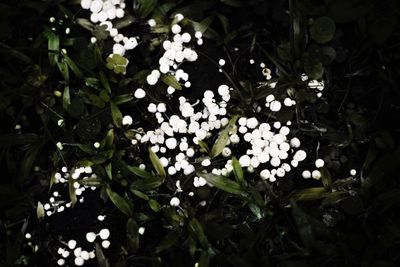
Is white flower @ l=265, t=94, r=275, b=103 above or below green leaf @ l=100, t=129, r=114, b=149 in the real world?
above

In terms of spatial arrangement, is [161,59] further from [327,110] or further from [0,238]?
[0,238]

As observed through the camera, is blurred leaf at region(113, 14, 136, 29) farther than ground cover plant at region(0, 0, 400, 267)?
Yes

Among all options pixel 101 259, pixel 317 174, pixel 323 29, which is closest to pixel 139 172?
pixel 101 259

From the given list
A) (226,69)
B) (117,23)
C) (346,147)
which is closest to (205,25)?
(226,69)

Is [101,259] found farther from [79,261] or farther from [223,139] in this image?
[223,139]

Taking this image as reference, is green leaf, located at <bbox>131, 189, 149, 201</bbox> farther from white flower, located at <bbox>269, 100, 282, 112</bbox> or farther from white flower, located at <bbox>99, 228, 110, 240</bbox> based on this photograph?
white flower, located at <bbox>269, 100, 282, 112</bbox>

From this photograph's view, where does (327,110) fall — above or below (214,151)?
above

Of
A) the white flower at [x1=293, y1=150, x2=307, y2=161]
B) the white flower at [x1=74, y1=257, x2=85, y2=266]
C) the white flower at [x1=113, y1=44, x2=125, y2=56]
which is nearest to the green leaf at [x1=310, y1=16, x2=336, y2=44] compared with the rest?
the white flower at [x1=293, y1=150, x2=307, y2=161]
